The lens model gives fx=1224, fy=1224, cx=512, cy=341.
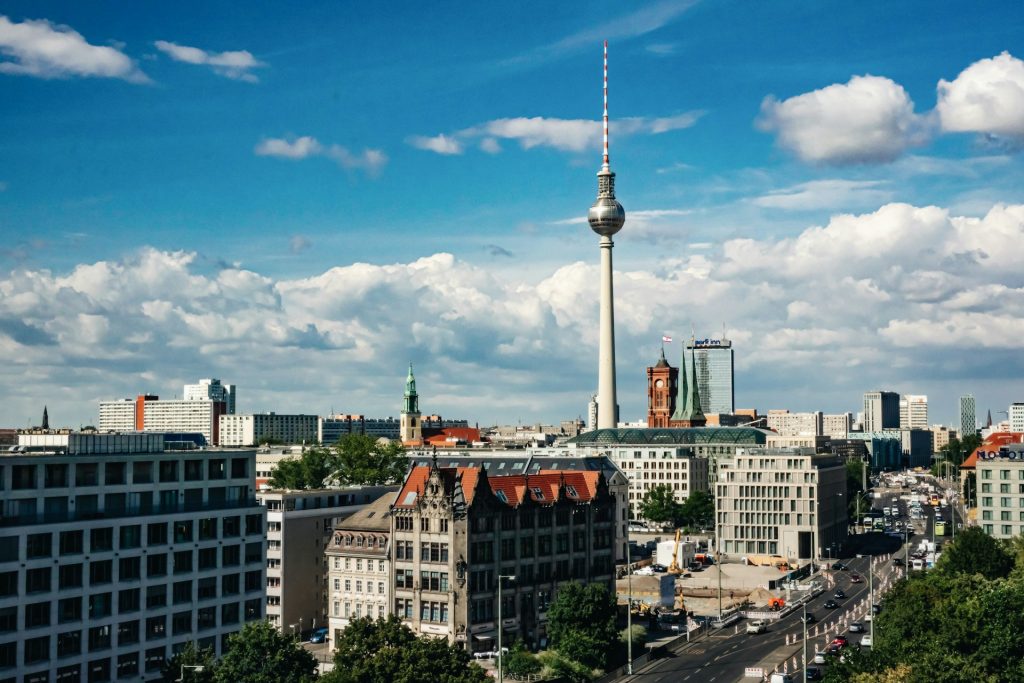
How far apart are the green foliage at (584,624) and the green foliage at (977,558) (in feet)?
177

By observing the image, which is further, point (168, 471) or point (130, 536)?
point (168, 471)

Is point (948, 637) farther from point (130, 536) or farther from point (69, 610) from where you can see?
point (69, 610)

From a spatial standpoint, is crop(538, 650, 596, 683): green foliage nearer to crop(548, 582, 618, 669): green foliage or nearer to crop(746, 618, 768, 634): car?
crop(548, 582, 618, 669): green foliage

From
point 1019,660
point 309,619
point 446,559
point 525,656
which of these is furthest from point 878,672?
point 309,619

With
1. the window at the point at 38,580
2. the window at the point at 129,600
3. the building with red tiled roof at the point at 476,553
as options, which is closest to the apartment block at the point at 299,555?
the building with red tiled roof at the point at 476,553

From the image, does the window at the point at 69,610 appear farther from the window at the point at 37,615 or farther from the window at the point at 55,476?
the window at the point at 55,476

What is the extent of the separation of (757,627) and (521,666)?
169ft

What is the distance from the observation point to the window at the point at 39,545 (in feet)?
378

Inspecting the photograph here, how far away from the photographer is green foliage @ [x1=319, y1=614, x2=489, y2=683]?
373ft

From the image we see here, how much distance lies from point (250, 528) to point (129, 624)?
747 inches

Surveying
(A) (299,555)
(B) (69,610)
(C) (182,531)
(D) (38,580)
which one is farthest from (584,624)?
(D) (38,580)

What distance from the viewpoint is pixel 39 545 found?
381 ft

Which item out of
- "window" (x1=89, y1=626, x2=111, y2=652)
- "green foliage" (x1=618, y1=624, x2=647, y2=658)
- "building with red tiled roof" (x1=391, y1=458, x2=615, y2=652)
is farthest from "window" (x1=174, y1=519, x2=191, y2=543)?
"green foliage" (x1=618, y1=624, x2=647, y2=658)

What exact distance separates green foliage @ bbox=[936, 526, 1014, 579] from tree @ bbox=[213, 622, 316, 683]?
103m
